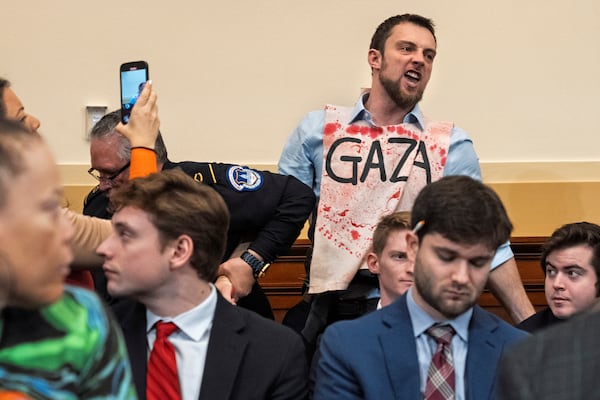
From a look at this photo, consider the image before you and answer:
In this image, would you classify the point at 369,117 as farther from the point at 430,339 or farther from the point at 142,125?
the point at 430,339

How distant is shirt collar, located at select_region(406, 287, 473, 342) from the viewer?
2082 millimetres

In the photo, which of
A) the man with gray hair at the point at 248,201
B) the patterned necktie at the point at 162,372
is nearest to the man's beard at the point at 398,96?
the man with gray hair at the point at 248,201

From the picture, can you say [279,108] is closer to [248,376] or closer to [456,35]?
[456,35]

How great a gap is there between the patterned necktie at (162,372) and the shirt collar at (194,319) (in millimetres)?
39

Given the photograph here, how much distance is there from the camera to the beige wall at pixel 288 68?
387cm

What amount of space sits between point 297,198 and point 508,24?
1.60 m

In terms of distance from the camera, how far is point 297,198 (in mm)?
2793

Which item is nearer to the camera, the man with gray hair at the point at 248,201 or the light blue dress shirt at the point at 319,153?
the man with gray hair at the point at 248,201

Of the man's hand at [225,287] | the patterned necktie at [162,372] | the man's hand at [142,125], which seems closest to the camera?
the patterned necktie at [162,372]

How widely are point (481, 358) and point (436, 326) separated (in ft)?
0.39

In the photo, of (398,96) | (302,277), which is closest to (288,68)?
(302,277)

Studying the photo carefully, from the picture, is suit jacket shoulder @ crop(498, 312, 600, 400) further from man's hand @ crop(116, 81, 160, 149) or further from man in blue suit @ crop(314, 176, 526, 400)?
man's hand @ crop(116, 81, 160, 149)

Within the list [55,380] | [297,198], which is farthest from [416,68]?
[55,380]

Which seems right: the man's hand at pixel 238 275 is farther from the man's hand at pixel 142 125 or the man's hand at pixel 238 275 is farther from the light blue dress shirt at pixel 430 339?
the light blue dress shirt at pixel 430 339
